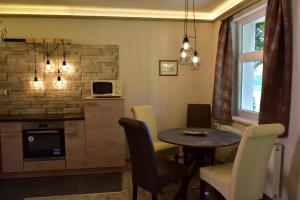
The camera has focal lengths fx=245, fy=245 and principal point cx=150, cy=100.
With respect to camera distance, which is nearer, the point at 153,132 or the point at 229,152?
the point at 229,152

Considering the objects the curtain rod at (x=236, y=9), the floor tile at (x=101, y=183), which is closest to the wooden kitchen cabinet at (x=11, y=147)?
the floor tile at (x=101, y=183)

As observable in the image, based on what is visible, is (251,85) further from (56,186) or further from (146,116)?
(56,186)

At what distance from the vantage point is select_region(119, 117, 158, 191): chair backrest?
2.19 metres

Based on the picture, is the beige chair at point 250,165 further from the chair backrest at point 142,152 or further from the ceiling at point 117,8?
the ceiling at point 117,8

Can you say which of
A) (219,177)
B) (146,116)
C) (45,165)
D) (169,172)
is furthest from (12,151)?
(219,177)

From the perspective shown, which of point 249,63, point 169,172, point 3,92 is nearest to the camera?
point 169,172

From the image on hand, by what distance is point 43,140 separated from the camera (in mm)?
3412

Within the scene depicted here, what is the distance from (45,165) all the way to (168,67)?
95.4 inches

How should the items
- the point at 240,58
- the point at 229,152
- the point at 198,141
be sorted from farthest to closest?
the point at 240,58
the point at 229,152
the point at 198,141

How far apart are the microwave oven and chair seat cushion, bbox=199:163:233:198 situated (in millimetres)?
1757

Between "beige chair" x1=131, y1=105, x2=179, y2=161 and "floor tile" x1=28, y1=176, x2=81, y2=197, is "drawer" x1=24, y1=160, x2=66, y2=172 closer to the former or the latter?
"floor tile" x1=28, y1=176, x2=81, y2=197

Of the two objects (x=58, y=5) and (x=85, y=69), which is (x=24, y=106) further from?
(x=58, y=5)

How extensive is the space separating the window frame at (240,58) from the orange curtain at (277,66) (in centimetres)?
59

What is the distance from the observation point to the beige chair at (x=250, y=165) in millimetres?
1932
